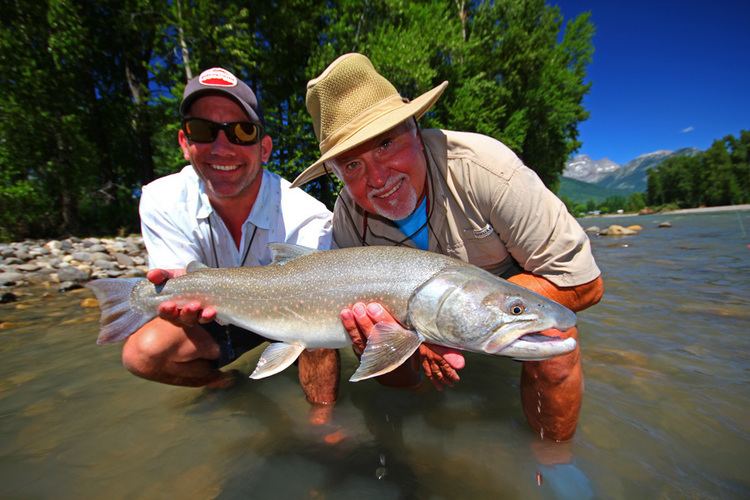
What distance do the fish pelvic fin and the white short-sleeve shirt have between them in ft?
0.94

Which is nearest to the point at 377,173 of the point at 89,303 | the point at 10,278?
the point at 89,303

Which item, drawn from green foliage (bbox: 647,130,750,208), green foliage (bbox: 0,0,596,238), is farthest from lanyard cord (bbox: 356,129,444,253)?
green foliage (bbox: 647,130,750,208)

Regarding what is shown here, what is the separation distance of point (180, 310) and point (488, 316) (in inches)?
87.1

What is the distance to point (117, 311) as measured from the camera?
280 centimetres

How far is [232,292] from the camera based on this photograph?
2.71 meters

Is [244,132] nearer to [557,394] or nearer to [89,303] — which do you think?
[557,394]

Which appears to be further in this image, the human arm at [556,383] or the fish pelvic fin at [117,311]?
the fish pelvic fin at [117,311]

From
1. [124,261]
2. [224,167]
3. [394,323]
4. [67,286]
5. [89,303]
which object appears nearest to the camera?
[394,323]

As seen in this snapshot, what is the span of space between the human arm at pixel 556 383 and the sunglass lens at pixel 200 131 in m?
2.71

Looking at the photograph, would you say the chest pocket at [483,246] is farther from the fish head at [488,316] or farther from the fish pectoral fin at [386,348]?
the fish pectoral fin at [386,348]

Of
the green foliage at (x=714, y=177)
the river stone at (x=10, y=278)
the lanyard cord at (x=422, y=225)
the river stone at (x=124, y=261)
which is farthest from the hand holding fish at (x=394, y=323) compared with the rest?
the green foliage at (x=714, y=177)

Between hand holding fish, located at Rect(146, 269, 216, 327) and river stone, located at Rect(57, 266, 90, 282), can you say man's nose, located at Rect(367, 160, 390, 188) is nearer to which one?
hand holding fish, located at Rect(146, 269, 216, 327)

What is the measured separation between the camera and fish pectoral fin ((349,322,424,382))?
2064 millimetres

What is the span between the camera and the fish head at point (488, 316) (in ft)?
6.30
